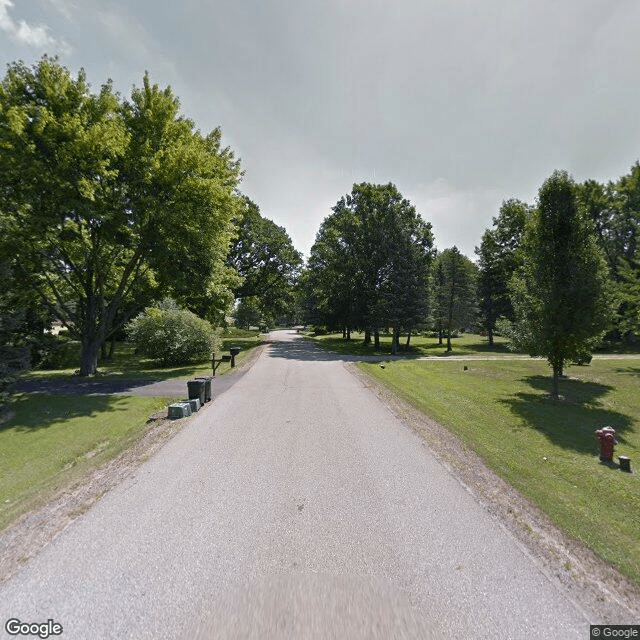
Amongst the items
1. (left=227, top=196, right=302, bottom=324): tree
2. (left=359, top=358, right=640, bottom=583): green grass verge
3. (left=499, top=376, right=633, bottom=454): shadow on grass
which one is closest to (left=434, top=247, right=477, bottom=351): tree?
(left=359, top=358, right=640, bottom=583): green grass verge

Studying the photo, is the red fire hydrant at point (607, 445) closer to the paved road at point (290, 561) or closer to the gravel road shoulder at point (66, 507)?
the paved road at point (290, 561)

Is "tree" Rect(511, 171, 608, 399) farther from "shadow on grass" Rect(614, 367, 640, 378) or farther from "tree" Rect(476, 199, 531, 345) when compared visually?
"tree" Rect(476, 199, 531, 345)

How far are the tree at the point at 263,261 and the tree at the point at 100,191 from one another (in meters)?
21.4

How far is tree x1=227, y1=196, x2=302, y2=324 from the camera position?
41781 mm

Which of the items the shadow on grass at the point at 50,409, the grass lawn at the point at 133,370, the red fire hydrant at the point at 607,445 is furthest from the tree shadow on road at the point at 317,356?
the red fire hydrant at the point at 607,445

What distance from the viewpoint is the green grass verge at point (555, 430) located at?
17.9ft

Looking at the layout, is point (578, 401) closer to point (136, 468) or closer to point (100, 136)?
point (136, 468)

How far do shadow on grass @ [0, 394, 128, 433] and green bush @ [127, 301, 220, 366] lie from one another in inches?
344

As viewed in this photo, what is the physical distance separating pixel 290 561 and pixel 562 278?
50.9ft

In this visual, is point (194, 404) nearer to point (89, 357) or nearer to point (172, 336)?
point (89, 357)

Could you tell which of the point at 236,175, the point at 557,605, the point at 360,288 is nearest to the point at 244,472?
the point at 557,605

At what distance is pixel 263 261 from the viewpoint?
43938 mm

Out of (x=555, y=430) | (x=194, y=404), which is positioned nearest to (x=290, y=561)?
(x=194, y=404)

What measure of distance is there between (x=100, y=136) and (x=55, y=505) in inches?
626
